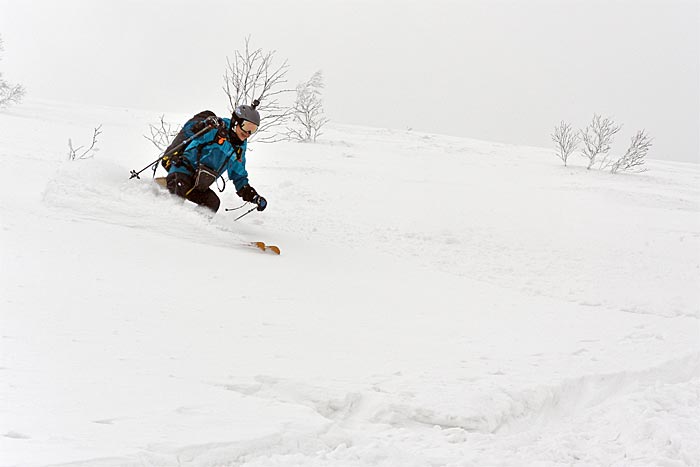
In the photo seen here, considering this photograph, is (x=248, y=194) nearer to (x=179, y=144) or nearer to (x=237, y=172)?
(x=237, y=172)

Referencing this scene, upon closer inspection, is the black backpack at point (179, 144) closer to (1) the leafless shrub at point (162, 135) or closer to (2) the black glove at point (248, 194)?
(2) the black glove at point (248, 194)

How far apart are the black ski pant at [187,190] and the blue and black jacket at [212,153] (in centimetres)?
7

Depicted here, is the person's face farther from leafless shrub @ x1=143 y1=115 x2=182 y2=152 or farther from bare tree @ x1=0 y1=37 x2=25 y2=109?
bare tree @ x1=0 y1=37 x2=25 y2=109

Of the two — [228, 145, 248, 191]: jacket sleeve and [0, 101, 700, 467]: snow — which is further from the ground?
[228, 145, 248, 191]: jacket sleeve

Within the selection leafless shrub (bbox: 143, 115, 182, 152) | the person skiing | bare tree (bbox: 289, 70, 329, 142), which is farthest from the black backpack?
bare tree (bbox: 289, 70, 329, 142)

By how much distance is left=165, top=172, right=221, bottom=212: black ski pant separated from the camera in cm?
568

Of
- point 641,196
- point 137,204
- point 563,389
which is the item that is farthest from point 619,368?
point 641,196

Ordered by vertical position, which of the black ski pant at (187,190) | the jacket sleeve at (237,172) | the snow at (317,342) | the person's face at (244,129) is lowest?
the snow at (317,342)

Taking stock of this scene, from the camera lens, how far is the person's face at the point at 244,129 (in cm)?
561

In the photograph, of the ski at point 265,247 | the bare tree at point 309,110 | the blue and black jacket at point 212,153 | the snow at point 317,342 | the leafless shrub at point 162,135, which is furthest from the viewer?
the bare tree at point 309,110

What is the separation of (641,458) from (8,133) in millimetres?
14330

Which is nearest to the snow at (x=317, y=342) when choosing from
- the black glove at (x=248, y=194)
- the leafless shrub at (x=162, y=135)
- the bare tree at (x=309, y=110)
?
the black glove at (x=248, y=194)

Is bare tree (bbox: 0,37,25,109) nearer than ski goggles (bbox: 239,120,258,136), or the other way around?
ski goggles (bbox: 239,120,258,136)

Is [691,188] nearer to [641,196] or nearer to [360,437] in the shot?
[641,196]
